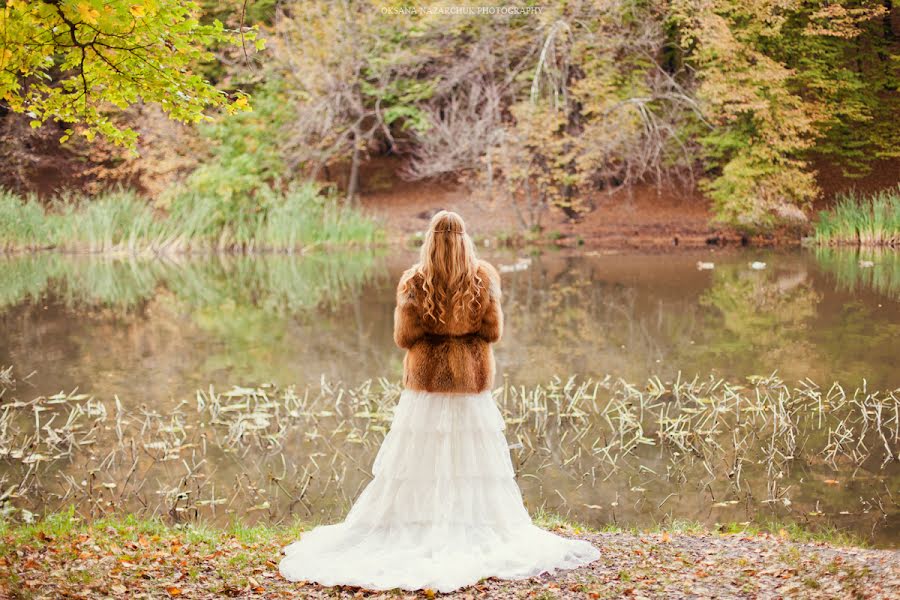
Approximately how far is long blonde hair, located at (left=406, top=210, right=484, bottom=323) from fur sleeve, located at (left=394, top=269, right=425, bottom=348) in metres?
0.07

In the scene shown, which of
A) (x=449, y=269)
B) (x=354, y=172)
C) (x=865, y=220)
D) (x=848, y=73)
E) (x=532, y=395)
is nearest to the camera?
(x=449, y=269)

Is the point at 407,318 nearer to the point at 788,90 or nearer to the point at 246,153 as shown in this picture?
the point at 788,90

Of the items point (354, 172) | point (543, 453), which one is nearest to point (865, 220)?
point (543, 453)

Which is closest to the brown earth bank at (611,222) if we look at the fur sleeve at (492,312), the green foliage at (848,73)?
the green foliage at (848,73)

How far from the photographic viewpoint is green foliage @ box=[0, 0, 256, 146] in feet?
12.9

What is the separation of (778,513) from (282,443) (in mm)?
3473

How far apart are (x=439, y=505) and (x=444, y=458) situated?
0.21 metres

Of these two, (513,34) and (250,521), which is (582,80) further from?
(250,521)


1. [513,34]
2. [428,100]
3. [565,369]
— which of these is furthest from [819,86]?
[565,369]

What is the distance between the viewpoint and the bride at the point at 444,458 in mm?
3959

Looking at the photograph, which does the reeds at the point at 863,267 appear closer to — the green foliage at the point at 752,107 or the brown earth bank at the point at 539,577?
the green foliage at the point at 752,107

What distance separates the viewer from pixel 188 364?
9.83m

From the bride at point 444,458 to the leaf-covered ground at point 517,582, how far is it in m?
0.19

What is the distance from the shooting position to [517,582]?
3.75m
